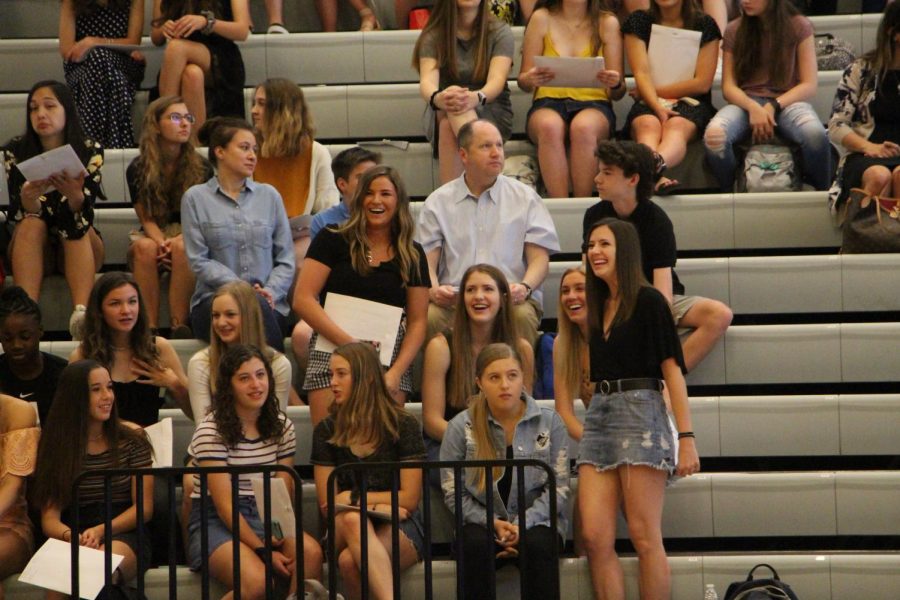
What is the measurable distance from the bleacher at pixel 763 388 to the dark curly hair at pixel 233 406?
1.23 feet

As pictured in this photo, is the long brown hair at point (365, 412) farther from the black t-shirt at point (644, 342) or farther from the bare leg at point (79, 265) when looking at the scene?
the bare leg at point (79, 265)

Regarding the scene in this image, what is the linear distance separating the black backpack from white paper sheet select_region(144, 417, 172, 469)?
2.02 metres

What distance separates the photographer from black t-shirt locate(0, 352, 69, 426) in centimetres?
612

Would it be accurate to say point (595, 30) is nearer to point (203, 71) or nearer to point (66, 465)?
point (203, 71)

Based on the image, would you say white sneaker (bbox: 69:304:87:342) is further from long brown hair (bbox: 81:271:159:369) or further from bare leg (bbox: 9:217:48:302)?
bare leg (bbox: 9:217:48:302)

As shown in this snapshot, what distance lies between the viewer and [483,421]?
561cm

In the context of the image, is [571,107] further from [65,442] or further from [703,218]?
[65,442]

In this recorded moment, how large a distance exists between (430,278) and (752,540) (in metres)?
1.60

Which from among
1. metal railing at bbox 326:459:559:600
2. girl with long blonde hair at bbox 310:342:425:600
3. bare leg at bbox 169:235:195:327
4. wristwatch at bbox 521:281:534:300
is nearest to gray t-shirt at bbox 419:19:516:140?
wristwatch at bbox 521:281:534:300

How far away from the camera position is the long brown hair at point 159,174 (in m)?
7.01

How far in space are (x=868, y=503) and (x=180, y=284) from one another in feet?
9.59

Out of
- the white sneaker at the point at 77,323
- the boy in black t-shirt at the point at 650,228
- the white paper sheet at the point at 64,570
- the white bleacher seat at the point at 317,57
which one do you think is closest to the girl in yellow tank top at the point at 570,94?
the boy in black t-shirt at the point at 650,228

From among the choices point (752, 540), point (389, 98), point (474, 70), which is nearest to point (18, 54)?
point (389, 98)

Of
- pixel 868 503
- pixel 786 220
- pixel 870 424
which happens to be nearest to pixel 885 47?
pixel 786 220
